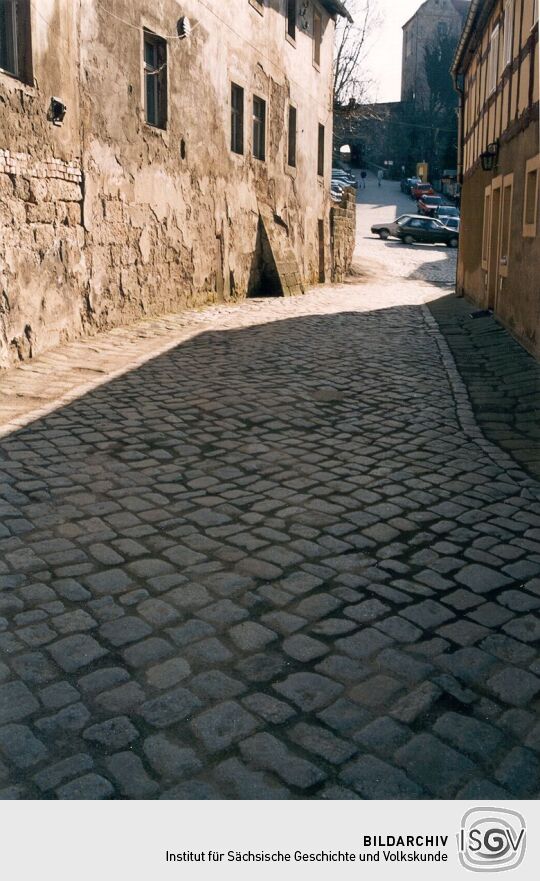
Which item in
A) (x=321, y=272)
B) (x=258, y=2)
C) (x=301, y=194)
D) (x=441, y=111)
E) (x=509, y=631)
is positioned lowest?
(x=509, y=631)

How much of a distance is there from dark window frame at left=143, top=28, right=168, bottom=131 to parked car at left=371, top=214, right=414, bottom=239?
26148 mm

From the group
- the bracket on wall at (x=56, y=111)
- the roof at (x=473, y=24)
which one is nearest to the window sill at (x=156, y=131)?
the bracket on wall at (x=56, y=111)

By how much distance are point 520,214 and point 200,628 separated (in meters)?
9.32

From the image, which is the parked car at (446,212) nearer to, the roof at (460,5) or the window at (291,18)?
the window at (291,18)

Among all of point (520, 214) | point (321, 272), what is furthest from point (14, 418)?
point (321, 272)

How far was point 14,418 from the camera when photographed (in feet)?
23.5

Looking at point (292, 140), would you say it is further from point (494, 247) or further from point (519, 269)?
point (519, 269)

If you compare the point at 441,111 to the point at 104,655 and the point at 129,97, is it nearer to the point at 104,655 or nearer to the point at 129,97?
the point at 129,97

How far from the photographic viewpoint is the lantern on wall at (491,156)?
13586 mm

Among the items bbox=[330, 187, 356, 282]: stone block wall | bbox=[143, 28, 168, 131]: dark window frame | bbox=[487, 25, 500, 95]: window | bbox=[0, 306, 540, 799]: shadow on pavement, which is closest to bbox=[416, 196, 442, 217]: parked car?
bbox=[330, 187, 356, 282]: stone block wall

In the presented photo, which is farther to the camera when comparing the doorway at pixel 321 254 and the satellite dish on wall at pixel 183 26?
the doorway at pixel 321 254

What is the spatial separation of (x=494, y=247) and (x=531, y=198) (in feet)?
11.6

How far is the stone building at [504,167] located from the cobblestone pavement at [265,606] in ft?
13.9

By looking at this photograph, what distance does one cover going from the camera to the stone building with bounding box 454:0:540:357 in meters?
10.6
